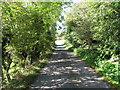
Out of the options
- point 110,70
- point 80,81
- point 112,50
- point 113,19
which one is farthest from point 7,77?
point 113,19

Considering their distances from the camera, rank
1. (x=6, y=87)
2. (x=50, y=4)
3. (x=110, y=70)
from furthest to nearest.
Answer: (x=110, y=70) → (x=50, y=4) → (x=6, y=87)

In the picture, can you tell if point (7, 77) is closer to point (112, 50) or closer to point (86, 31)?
point (112, 50)

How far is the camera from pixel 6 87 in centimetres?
502

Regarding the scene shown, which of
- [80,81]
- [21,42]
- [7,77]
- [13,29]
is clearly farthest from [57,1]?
[7,77]

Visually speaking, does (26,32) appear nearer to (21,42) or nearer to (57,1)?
(21,42)

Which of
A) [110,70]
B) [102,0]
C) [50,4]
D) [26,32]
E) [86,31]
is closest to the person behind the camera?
[50,4]

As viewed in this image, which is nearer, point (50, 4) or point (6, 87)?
point (6, 87)

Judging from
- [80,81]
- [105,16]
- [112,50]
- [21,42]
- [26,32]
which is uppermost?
[105,16]

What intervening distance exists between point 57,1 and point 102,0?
280cm

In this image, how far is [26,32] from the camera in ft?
23.7

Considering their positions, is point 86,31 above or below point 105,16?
below

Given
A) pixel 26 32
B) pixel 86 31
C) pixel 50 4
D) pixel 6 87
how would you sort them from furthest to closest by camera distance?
pixel 86 31
pixel 26 32
pixel 50 4
pixel 6 87

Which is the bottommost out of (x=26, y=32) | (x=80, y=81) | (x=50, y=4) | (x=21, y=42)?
(x=80, y=81)

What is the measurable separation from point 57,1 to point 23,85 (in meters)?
3.71
